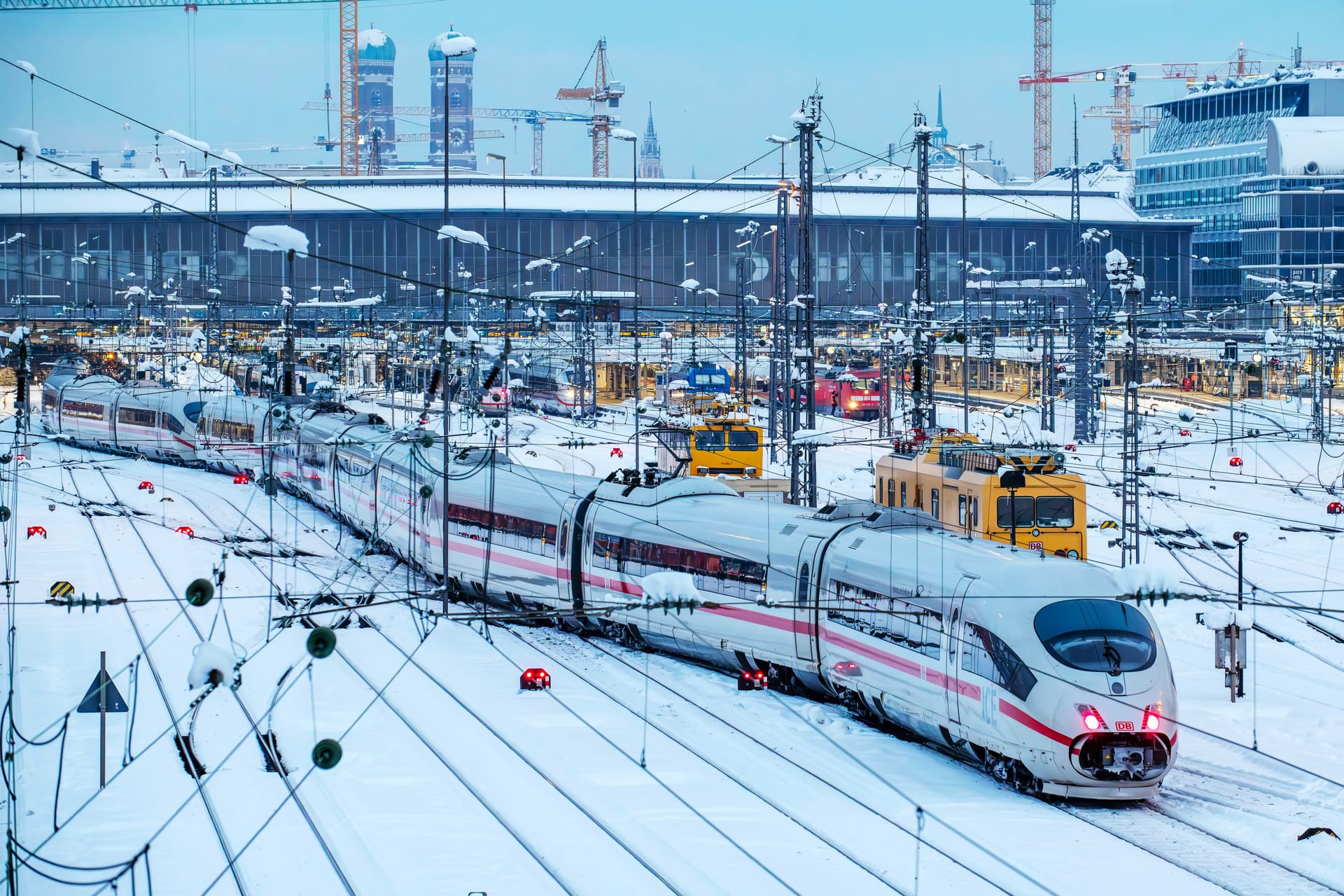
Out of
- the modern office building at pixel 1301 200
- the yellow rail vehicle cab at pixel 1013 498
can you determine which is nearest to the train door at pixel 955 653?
the yellow rail vehicle cab at pixel 1013 498

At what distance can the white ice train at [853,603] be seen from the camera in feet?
62.7

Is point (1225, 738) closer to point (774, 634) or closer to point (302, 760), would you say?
point (774, 634)

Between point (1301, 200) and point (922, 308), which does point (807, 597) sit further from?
point (1301, 200)

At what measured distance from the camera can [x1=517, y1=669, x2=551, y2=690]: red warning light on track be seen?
25625 millimetres

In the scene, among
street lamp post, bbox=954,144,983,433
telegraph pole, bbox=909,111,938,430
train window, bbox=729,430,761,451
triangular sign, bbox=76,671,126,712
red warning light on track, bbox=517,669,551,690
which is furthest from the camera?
street lamp post, bbox=954,144,983,433

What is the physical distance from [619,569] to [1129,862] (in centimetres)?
1307

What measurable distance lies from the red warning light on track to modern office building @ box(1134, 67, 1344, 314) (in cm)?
11211

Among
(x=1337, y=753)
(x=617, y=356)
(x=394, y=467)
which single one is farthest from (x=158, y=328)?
(x=1337, y=753)

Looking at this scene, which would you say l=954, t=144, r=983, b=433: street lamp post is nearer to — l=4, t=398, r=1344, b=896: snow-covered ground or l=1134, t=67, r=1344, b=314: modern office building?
l=4, t=398, r=1344, b=896: snow-covered ground

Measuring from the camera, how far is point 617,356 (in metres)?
96.1

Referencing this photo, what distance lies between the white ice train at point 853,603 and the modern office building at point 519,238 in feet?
277

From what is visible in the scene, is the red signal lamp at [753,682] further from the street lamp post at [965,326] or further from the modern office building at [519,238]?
the modern office building at [519,238]

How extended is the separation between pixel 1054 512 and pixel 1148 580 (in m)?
13.3

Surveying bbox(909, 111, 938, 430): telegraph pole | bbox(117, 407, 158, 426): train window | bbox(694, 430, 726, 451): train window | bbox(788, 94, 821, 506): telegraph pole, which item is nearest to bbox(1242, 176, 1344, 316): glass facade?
bbox(909, 111, 938, 430): telegraph pole
